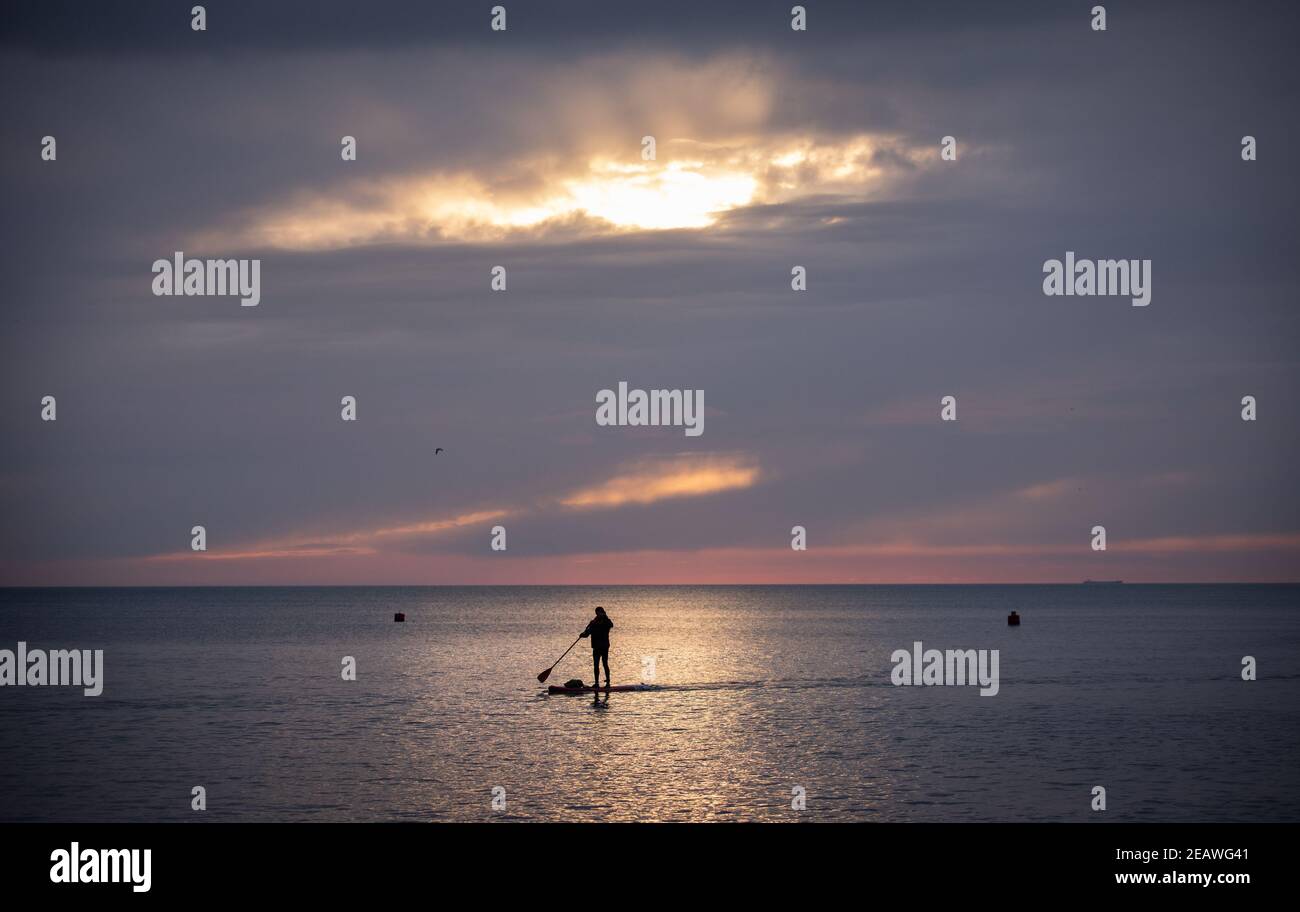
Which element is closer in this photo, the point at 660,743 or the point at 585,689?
the point at 660,743

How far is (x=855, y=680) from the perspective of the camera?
5238cm

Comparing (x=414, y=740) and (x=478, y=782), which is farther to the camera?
(x=414, y=740)

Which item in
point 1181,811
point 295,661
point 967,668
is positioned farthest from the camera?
point 295,661

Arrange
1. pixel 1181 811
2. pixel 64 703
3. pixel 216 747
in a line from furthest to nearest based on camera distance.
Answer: pixel 64 703 → pixel 216 747 → pixel 1181 811

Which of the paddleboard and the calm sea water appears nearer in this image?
the calm sea water

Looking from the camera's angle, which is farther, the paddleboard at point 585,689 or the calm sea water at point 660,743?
the paddleboard at point 585,689
